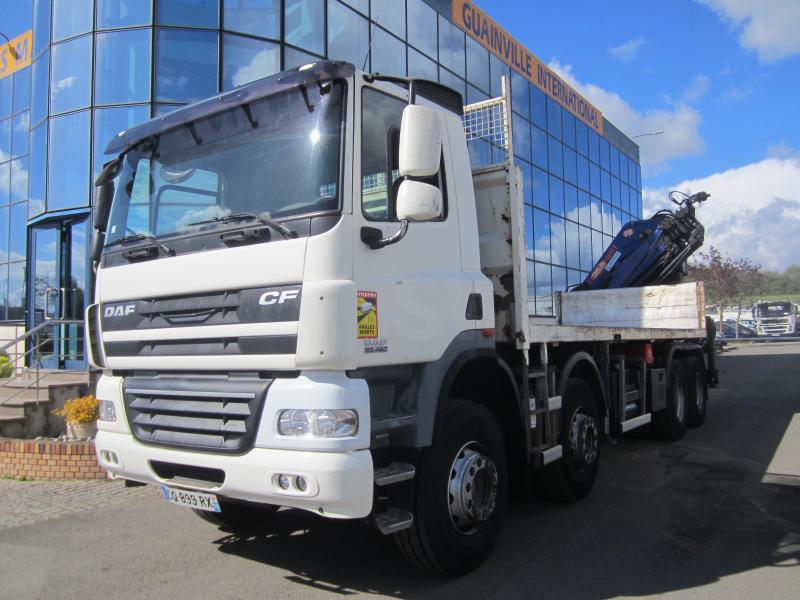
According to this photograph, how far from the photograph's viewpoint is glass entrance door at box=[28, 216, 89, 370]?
11969mm

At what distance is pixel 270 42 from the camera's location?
12.2 meters

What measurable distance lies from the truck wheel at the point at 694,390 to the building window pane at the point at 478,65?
1157cm

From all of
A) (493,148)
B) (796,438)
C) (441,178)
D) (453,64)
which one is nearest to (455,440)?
(441,178)

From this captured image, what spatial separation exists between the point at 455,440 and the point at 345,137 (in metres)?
1.90

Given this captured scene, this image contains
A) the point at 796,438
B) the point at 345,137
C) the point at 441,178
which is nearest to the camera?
the point at 345,137

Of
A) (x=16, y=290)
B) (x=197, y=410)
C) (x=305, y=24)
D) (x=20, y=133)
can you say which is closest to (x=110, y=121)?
(x=305, y=24)

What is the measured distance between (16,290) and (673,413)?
1560 cm

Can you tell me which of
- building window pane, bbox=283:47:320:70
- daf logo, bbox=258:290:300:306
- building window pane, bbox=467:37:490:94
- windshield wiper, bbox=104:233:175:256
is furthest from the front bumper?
building window pane, bbox=467:37:490:94

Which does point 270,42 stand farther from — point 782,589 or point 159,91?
point 782,589

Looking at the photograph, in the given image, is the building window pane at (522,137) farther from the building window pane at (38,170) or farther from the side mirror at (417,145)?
the side mirror at (417,145)

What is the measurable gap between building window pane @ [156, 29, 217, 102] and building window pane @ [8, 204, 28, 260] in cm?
701

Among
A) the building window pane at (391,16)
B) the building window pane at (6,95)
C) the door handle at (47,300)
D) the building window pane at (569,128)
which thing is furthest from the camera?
the building window pane at (569,128)

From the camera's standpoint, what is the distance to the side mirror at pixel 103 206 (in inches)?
178

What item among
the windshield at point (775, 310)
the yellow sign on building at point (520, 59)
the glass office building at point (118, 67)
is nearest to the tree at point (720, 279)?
the windshield at point (775, 310)
